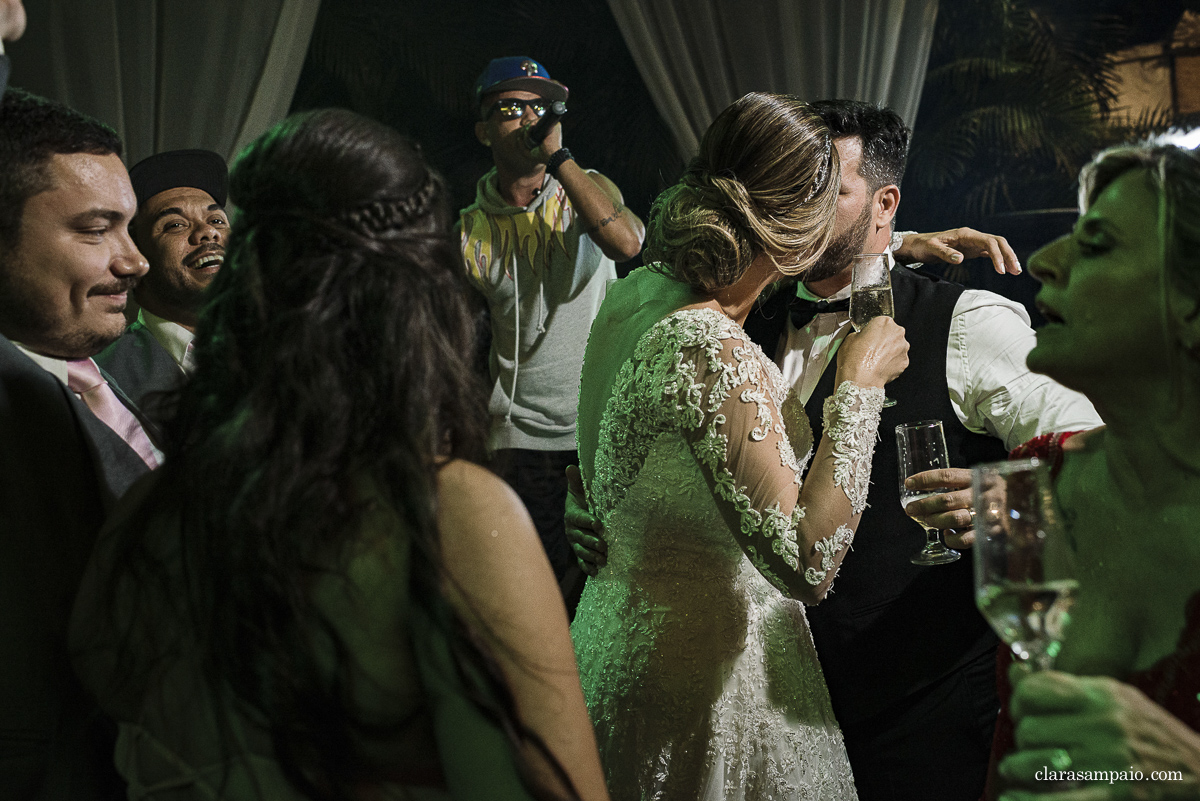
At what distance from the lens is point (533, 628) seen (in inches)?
36.1

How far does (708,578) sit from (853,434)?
14.5 inches

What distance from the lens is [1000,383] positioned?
2.02 m

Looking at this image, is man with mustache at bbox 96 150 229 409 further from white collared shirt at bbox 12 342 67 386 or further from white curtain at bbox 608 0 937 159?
white curtain at bbox 608 0 937 159

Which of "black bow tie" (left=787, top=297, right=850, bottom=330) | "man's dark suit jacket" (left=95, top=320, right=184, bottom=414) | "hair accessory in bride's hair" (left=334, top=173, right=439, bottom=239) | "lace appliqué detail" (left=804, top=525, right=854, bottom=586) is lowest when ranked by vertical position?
"lace appliqué detail" (left=804, top=525, right=854, bottom=586)

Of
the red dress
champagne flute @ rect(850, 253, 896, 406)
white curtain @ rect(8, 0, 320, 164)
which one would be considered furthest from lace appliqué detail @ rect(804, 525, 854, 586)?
white curtain @ rect(8, 0, 320, 164)

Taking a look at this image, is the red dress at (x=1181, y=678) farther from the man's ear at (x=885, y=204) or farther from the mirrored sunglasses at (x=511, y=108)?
the mirrored sunglasses at (x=511, y=108)

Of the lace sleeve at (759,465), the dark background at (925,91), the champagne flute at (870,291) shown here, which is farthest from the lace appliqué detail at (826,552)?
the dark background at (925,91)

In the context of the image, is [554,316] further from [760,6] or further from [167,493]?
[167,493]

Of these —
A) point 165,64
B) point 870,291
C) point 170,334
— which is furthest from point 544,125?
point 870,291

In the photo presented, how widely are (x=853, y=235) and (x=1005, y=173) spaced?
3131 mm

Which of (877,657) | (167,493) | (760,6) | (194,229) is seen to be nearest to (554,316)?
(194,229)

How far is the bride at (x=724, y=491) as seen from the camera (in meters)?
1.56

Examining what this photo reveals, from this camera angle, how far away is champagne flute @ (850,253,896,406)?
185cm

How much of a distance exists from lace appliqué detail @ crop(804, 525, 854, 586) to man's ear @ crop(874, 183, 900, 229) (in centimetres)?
110
